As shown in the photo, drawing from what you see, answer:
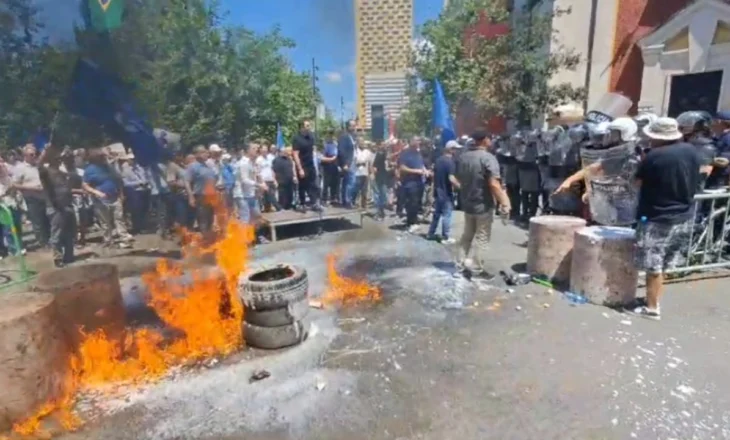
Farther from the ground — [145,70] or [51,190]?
[145,70]

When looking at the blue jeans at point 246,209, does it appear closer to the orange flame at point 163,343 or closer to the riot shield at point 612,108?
the orange flame at point 163,343

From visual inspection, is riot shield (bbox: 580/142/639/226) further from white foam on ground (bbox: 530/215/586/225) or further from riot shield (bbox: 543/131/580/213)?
white foam on ground (bbox: 530/215/586/225)

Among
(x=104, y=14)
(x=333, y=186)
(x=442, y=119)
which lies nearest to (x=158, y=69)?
(x=104, y=14)

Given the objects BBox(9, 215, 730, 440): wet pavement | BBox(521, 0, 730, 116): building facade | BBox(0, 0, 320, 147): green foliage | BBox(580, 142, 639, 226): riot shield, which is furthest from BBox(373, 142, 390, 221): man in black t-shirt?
BBox(521, 0, 730, 116): building facade

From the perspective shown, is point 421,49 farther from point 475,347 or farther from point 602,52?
point 475,347

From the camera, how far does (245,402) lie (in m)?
3.54

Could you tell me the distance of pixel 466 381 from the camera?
12.3ft

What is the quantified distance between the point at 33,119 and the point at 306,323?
6.26 m

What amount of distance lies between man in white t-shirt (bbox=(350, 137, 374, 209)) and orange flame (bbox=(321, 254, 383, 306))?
15.9 ft

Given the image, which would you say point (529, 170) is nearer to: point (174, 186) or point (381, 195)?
point (381, 195)

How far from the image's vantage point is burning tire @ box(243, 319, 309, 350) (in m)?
4.32

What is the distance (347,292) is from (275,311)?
1669 mm

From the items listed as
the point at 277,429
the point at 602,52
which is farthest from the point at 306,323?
the point at 602,52

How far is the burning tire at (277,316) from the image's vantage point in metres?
4.29
